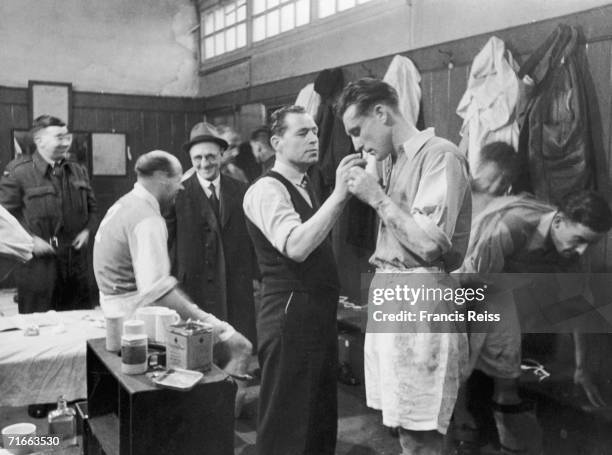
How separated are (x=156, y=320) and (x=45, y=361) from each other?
0.61 meters

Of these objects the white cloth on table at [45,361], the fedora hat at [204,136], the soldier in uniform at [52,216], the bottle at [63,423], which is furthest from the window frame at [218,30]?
the bottle at [63,423]

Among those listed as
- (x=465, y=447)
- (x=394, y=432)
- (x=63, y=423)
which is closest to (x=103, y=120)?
(x=63, y=423)

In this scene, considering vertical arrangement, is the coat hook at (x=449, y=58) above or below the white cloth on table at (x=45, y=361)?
above

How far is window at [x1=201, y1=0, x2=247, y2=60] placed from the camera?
217cm

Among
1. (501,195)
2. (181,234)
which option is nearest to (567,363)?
(501,195)

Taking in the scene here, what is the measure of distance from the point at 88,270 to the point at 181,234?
450mm

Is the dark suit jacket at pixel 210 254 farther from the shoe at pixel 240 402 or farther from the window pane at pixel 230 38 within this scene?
the window pane at pixel 230 38

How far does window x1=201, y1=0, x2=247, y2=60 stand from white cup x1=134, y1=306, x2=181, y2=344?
3.19 feet

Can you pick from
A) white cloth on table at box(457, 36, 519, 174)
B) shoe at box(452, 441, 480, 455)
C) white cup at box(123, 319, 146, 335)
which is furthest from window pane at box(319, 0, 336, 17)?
shoe at box(452, 441, 480, 455)

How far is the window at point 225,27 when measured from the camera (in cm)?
217

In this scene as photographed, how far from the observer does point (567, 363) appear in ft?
4.99

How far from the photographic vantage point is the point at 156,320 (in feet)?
6.44

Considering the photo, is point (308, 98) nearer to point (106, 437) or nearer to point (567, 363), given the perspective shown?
point (567, 363)

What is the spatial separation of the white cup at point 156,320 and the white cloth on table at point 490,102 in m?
1.06
